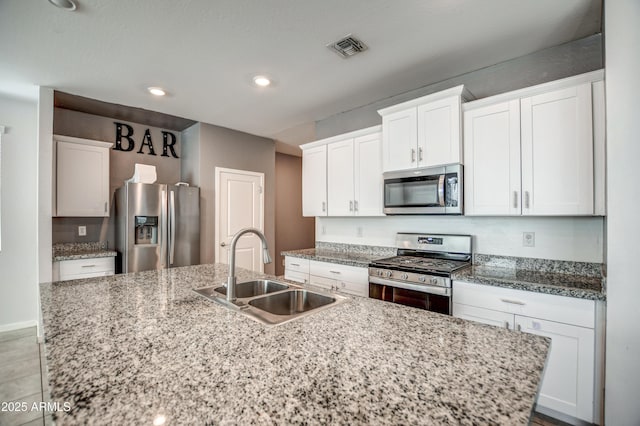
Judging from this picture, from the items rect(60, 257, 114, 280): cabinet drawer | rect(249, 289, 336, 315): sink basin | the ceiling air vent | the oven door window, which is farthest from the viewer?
rect(60, 257, 114, 280): cabinet drawer

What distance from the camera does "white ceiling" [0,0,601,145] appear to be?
6.25ft

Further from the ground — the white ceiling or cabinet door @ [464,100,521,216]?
the white ceiling

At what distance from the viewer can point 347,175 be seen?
11.0ft

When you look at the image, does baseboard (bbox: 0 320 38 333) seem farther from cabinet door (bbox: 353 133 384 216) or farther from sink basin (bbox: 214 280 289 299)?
cabinet door (bbox: 353 133 384 216)

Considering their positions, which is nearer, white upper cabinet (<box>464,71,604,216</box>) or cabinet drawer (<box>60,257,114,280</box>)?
white upper cabinet (<box>464,71,604,216</box>)

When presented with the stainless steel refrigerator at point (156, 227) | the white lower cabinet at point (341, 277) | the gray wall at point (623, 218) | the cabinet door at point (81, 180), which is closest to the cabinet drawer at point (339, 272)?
the white lower cabinet at point (341, 277)

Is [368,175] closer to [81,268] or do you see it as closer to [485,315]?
[485,315]

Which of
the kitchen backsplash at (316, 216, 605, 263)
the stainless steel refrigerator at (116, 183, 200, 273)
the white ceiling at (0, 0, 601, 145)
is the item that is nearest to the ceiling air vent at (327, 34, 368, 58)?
the white ceiling at (0, 0, 601, 145)

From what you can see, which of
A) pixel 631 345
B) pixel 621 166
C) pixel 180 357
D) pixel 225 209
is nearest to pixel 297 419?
pixel 180 357

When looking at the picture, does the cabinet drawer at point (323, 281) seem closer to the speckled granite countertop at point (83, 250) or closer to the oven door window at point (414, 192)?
the oven door window at point (414, 192)

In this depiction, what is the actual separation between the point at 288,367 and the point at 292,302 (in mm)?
851

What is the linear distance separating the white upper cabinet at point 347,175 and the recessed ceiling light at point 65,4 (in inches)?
93.8

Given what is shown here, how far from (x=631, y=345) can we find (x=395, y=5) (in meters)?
2.32

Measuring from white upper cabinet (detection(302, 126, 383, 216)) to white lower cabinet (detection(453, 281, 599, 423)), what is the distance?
148 centimetres
